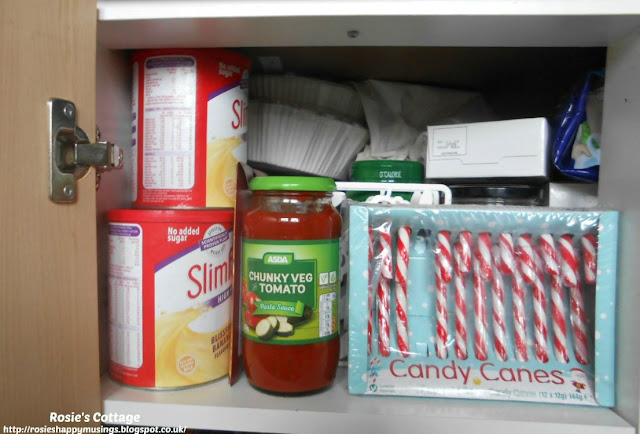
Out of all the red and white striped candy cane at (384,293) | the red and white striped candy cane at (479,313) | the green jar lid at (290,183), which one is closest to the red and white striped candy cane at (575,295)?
the red and white striped candy cane at (479,313)

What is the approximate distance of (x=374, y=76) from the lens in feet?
3.14

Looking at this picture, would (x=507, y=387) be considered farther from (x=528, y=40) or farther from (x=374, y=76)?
(x=374, y=76)

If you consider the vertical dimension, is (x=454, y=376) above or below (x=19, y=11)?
below

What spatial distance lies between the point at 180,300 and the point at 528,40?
22.4 inches

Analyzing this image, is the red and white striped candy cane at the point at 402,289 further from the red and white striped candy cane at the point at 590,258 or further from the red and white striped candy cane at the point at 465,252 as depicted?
the red and white striped candy cane at the point at 590,258

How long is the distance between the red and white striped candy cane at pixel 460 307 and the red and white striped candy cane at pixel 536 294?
8 centimetres

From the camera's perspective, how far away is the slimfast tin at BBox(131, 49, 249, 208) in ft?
1.98

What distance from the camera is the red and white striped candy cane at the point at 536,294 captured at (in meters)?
0.59

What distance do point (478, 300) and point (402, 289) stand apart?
4.1 inches

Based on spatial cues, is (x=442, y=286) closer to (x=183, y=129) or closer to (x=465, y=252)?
(x=465, y=252)

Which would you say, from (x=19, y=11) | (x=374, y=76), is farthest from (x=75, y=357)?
(x=374, y=76)

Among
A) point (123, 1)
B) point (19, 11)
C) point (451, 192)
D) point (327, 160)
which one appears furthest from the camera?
point (327, 160)

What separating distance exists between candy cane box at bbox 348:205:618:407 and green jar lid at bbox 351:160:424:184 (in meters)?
0.18

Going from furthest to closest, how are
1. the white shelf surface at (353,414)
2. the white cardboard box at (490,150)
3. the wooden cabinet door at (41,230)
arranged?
1. the white cardboard box at (490,150)
2. the white shelf surface at (353,414)
3. the wooden cabinet door at (41,230)
